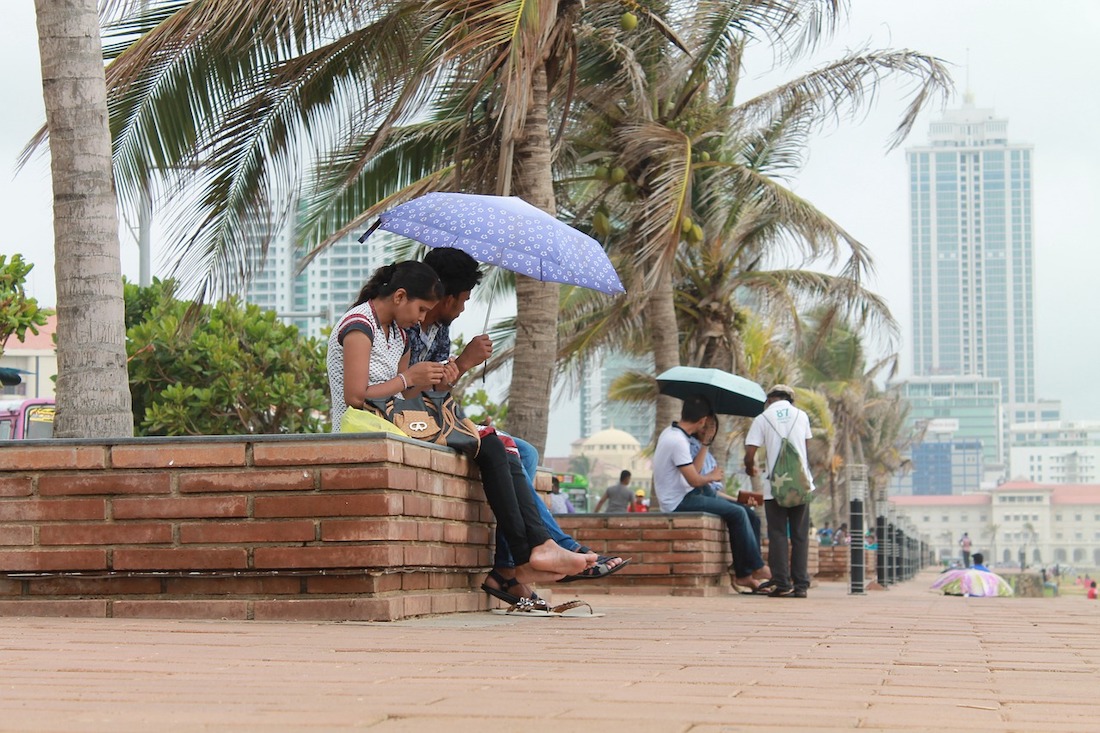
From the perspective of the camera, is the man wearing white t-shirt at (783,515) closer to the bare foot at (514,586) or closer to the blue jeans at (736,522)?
the blue jeans at (736,522)

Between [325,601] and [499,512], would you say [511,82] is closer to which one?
[499,512]

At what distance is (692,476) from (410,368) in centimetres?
563

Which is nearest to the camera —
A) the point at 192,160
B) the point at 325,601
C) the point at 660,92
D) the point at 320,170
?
the point at 325,601

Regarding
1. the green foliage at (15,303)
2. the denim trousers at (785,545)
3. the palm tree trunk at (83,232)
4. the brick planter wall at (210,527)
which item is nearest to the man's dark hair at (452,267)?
the brick planter wall at (210,527)

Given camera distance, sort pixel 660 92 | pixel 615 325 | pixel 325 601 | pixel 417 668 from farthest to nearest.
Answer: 1. pixel 615 325
2. pixel 660 92
3. pixel 325 601
4. pixel 417 668

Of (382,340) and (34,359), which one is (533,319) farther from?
(34,359)

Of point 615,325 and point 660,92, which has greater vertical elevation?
point 660,92

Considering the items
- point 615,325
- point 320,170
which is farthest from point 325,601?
point 615,325

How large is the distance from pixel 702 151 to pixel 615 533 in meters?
8.68

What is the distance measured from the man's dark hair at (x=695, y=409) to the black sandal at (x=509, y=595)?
5.05 metres

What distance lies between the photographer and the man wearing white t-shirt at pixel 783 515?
1252cm

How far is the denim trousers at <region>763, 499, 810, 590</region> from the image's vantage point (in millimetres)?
12508

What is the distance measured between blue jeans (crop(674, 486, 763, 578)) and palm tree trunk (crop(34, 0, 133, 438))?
232 inches

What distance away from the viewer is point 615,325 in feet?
76.8
